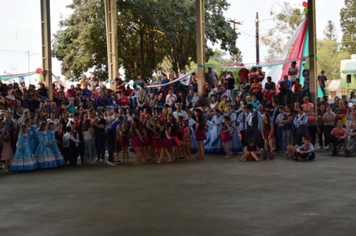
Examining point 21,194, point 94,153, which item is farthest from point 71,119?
point 21,194

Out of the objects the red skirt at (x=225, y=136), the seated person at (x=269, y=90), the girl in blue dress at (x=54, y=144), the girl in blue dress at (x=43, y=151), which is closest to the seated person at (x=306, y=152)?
the red skirt at (x=225, y=136)

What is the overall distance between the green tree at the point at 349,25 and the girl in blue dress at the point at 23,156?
5238 cm

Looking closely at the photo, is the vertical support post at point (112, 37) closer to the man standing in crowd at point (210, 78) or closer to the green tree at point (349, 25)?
the man standing in crowd at point (210, 78)

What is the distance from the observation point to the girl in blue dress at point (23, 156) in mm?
11805

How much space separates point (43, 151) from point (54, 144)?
48 cm

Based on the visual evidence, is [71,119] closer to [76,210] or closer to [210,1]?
[76,210]

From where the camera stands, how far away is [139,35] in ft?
105

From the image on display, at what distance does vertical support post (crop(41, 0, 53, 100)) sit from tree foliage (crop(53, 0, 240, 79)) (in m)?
10.7

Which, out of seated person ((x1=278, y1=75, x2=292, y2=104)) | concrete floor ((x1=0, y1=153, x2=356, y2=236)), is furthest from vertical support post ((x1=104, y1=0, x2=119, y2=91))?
concrete floor ((x1=0, y1=153, x2=356, y2=236))

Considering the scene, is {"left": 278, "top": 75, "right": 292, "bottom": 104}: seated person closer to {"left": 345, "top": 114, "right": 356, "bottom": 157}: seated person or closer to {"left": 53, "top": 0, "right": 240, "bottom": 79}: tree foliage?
{"left": 345, "top": 114, "right": 356, "bottom": 157}: seated person

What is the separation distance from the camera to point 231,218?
20.2 ft

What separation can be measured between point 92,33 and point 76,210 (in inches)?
940

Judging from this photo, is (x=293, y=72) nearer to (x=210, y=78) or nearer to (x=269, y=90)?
(x=269, y=90)

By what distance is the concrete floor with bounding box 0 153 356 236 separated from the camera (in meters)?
5.79
